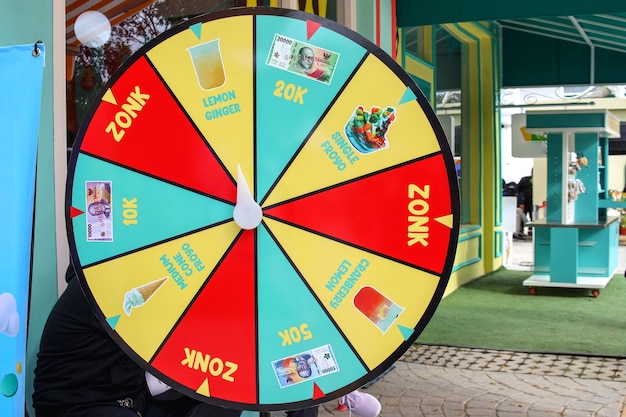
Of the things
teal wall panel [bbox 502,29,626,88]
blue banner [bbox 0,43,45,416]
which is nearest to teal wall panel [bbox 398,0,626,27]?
blue banner [bbox 0,43,45,416]

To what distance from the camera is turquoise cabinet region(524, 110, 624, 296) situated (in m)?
9.09

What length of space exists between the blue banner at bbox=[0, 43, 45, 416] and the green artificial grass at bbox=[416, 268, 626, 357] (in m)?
5.12

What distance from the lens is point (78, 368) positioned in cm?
215

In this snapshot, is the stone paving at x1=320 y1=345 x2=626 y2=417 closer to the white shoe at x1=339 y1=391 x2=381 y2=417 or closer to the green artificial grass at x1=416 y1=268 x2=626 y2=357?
the green artificial grass at x1=416 y1=268 x2=626 y2=357

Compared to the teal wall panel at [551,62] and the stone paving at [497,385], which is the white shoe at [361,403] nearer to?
the stone paving at [497,385]

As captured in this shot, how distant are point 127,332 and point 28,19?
1.27m

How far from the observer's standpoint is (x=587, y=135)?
32.4ft

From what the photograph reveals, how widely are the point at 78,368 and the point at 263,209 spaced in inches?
30.4

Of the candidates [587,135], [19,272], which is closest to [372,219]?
[19,272]

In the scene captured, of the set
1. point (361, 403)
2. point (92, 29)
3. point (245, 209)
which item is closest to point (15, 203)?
point (245, 209)

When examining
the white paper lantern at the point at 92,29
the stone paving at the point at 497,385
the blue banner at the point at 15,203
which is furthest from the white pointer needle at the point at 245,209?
the stone paving at the point at 497,385

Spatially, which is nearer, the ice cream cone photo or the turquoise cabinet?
the ice cream cone photo

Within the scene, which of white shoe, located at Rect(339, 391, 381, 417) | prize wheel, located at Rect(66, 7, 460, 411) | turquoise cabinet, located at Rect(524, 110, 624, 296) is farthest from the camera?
turquoise cabinet, located at Rect(524, 110, 624, 296)

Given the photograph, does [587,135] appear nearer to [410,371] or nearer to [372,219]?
[410,371]
